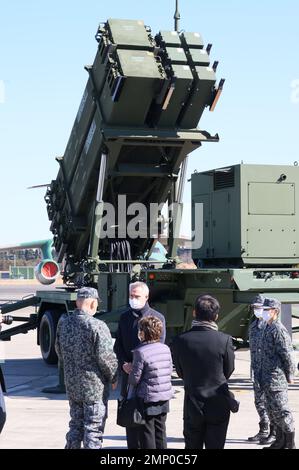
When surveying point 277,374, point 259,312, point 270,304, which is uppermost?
point 270,304

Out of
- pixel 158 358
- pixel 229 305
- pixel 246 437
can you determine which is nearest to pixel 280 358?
pixel 246 437

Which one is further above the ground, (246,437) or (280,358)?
(280,358)

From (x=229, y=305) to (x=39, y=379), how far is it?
11.1 ft

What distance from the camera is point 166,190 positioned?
14.6 metres

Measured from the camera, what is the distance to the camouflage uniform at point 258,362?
8.68 metres

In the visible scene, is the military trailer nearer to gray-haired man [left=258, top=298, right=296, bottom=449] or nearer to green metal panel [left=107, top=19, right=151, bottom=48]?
green metal panel [left=107, top=19, right=151, bottom=48]

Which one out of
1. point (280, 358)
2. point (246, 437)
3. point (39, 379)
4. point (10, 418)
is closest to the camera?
point (280, 358)

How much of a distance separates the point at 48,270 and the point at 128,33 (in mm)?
10379

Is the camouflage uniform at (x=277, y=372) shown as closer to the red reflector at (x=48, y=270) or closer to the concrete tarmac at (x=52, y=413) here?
the concrete tarmac at (x=52, y=413)

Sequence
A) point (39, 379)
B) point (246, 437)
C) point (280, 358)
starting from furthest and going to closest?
1. point (39, 379)
2. point (246, 437)
3. point (280, 358)

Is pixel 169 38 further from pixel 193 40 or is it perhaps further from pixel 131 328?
pixel 131 328

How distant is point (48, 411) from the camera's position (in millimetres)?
10930

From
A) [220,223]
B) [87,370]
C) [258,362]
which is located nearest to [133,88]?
[220,223]

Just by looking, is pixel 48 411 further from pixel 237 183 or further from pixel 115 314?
pixel 237 183
